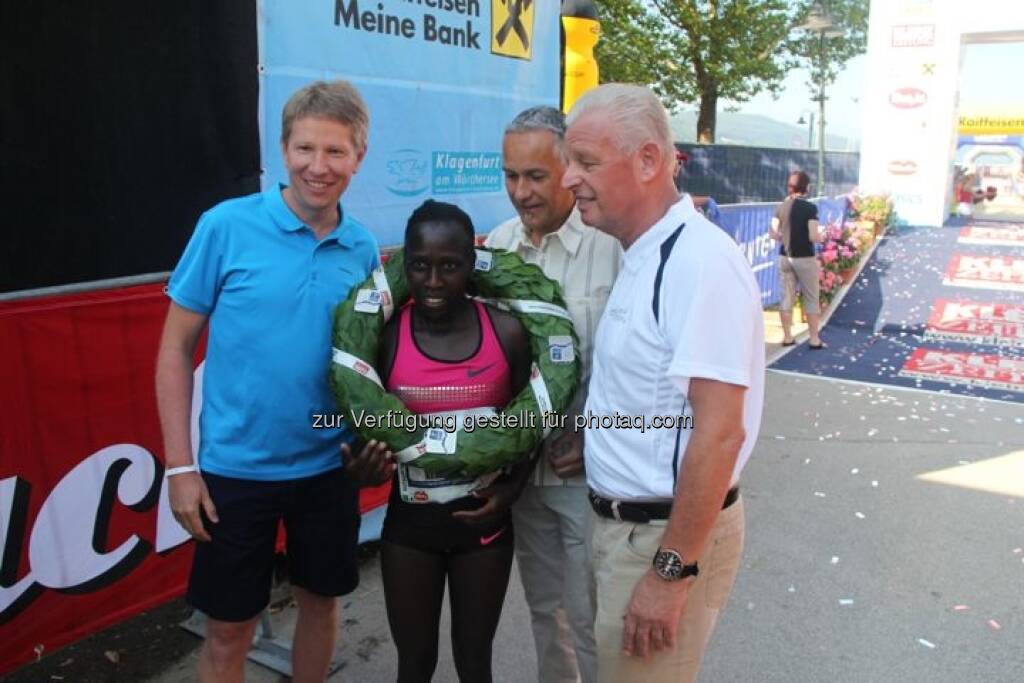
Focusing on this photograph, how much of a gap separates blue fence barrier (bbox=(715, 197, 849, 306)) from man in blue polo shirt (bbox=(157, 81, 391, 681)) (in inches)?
294

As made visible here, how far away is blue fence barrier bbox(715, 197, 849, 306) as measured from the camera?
948 cm

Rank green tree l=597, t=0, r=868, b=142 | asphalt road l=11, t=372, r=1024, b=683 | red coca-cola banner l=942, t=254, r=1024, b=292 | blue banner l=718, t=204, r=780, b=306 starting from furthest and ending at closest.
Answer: green tree l=597, t=0, r=868, b=142, red coca-cola banner l=942, t=254, r=1024, b=292, blue banner l=718, t=204, r=780, b=306, asphalt road l=11, t=372, r=1024, b=683

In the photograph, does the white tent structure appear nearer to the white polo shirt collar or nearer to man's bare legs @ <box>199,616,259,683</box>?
the white polo shirt collar

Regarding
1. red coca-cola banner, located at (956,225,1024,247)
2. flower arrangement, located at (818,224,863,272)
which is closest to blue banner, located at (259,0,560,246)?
flower arrangement, located at (818,224,863,272)

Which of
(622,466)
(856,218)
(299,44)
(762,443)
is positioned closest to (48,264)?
(299,44)

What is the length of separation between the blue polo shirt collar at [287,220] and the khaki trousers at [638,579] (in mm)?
1072

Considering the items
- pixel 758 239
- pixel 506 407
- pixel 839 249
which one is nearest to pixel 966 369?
pixel 758 239

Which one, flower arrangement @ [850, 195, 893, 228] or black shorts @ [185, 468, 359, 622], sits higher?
flower arrangement @ [850, 195, 893, 228]

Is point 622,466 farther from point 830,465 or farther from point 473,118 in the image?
point 830,465

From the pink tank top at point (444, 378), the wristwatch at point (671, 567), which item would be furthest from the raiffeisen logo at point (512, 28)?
the wristwatch at point (671, 567)

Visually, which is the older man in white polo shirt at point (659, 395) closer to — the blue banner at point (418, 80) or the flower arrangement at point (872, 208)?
the blue banner at point (418, 80)

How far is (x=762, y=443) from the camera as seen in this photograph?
19.0 ft

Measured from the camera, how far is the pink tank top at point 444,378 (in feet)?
7.04

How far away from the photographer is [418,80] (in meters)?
4.49
